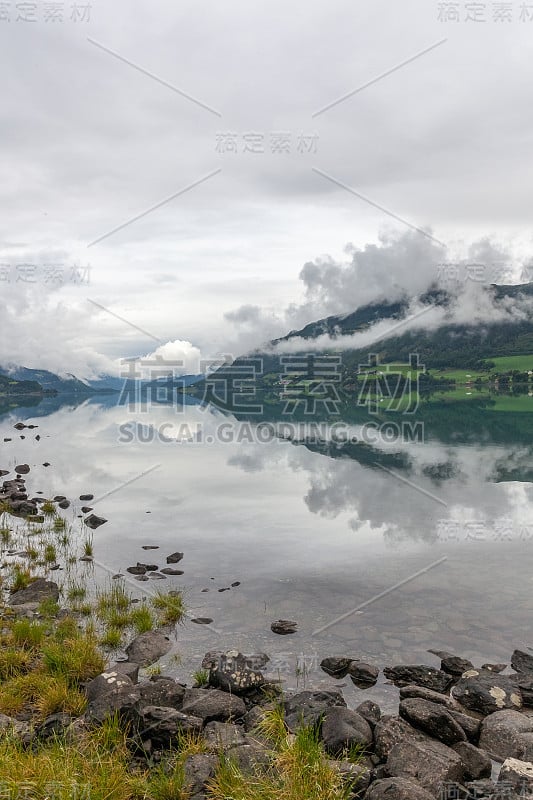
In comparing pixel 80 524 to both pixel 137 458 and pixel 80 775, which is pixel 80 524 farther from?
pixel 137 458

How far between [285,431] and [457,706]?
84349 mm

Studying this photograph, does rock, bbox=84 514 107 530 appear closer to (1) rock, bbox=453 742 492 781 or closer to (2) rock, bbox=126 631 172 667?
(2) rock, bbox=126 631 172 667

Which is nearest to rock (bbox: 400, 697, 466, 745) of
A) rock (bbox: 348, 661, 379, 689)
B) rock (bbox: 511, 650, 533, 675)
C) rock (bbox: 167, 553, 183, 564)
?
rock (bbox: 348, 661, 379, 689)

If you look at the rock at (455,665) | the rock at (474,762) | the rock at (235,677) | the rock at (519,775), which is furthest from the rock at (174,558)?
the rock at (519,775)

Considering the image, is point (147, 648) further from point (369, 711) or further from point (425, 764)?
point (425, 764)

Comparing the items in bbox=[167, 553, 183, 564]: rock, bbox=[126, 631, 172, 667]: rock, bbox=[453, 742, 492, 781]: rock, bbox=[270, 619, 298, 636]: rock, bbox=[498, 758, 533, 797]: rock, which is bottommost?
bbox=[167, 553, 183, 564]: rock

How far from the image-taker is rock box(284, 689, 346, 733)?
11764mm

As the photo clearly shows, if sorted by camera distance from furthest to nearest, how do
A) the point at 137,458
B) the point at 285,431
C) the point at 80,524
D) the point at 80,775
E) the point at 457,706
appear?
the point at 285,431 < the point at 137,458 < the point at 80,524 < the point at 457,706 < the point at 80,775

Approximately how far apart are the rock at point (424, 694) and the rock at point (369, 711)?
4.10 ft

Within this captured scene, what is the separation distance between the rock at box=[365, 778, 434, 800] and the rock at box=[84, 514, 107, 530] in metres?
26.2

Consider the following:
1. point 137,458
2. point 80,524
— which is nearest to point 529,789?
point 80,524

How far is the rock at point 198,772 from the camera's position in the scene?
8984 millimetres

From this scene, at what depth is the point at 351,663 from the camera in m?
15.4

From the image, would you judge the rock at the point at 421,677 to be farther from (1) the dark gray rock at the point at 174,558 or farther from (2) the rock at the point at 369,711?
(1) the dark gray rock at the point at 174,558
